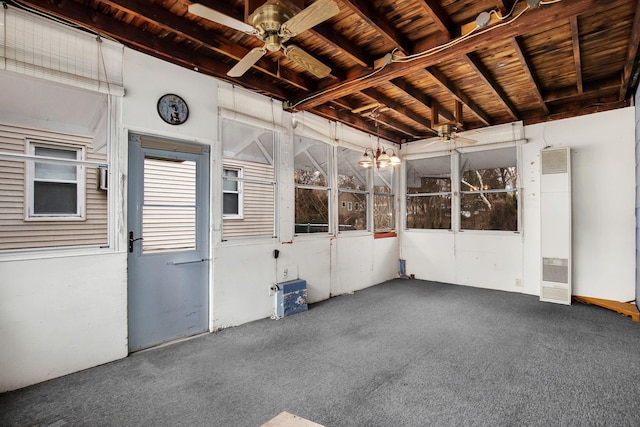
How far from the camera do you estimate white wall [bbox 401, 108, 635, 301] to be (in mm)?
4754

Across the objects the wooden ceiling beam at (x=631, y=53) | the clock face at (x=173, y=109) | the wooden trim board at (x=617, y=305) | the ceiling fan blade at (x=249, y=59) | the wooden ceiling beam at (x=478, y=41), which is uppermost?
the wooden ceiling beam at (x=631, y=53)

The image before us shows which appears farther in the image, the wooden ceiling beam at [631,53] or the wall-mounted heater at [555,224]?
the wall-mounted heater at [555,224]

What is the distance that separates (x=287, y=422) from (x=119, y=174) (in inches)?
106

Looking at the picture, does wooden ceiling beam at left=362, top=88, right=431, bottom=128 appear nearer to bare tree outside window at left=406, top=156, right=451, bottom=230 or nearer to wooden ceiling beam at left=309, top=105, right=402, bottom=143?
wooden ceiling beam at left=309, top=105, right=402, bottom=143

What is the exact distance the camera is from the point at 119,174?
10.1 ft

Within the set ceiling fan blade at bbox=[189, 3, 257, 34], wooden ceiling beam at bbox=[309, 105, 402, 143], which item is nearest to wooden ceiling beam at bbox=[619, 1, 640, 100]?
ceiling fan blade at bbox=[189, 3, 257, 34]

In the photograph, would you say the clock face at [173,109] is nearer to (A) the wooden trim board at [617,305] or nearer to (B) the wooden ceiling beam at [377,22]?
(B) the wooden ceiling beam at [377,22]

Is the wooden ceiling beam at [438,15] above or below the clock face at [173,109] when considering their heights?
above

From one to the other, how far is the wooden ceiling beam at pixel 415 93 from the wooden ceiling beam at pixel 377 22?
863mm

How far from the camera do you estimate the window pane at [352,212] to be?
5797mm

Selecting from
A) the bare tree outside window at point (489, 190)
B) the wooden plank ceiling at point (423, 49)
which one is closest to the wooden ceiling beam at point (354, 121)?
the wooden plank ceiling at point (423, 49)

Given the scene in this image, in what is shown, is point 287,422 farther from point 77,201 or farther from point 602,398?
point 77,201

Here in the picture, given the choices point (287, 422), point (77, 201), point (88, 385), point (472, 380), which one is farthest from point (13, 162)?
point (472, 380)

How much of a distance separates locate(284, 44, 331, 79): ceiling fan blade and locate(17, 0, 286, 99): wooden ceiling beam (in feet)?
4.92
